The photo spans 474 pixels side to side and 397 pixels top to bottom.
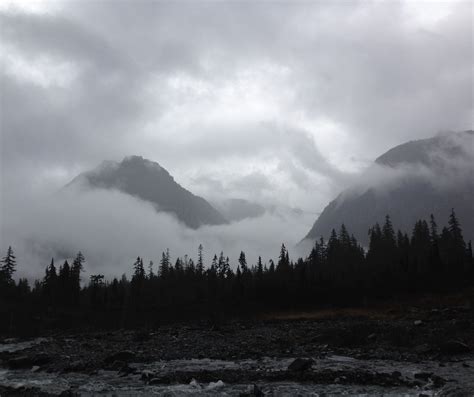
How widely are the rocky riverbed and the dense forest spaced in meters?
31.6

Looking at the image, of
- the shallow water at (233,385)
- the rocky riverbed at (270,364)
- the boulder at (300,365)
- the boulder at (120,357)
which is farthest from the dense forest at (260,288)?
the boulder at (300,365)

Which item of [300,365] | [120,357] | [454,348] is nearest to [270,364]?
[300,365]

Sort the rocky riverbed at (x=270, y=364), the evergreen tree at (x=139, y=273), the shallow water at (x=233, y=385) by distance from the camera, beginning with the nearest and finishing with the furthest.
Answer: the shallow water at (x=233, y=385) → the rocky riverbed at (x=270, y=364) → the evergreen tree at (x=139, y=273)

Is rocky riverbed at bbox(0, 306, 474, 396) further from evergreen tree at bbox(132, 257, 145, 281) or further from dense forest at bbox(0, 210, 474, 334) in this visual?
evergreen tree at bbox(132, 257, 145, 281)

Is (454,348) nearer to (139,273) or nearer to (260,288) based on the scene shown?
(260,288)

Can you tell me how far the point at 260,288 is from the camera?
103 meters

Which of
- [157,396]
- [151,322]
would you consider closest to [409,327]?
[157,396]

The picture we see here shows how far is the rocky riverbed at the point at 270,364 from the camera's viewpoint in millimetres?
24469

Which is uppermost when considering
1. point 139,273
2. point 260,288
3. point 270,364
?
point 139,273

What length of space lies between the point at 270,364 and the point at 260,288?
7205 centimetres

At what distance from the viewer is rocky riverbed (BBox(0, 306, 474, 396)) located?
2447 centimetres

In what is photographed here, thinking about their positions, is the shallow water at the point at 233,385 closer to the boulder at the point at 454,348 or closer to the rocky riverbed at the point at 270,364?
the rocky riverbed at the point at 270,364

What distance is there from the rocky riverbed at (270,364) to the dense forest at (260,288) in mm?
31648

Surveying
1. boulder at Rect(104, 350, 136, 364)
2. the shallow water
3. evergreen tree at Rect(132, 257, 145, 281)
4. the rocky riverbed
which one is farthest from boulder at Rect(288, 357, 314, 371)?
evergreen tree at Rect(132, 257, 145, 281)
